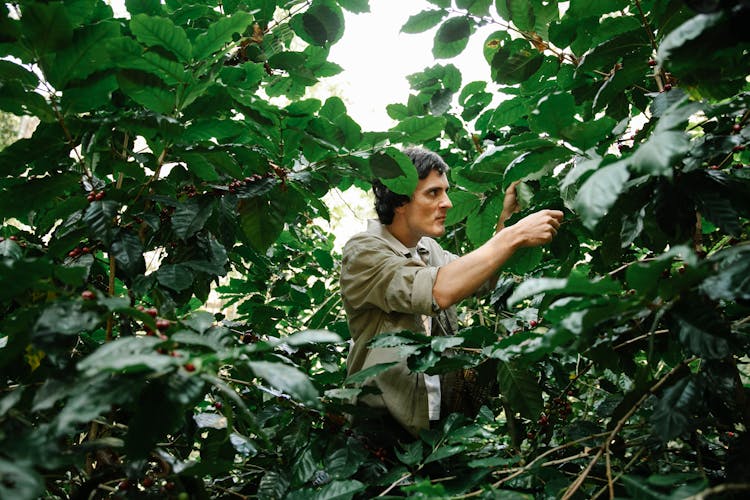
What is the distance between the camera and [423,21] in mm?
1433

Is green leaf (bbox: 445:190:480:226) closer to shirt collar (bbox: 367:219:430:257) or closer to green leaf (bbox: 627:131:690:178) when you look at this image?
shirt collar (bbox: 367:219:430:257)

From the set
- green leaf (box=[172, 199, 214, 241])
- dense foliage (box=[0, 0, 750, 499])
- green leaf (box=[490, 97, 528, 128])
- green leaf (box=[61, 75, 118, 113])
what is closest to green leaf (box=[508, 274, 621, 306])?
dense foliage (box=[0, 0, 750, 499])

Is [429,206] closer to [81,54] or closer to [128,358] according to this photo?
[81,54]

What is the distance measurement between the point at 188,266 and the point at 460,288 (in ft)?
2.66

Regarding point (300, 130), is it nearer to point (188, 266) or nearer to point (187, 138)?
point (187, 138)

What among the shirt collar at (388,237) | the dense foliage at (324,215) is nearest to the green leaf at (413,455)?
the dense foliage at (324,215)

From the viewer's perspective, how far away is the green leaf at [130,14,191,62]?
1007 mm

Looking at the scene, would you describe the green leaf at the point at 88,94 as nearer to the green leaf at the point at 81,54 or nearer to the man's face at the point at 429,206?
the green leaf at the point at 81,54

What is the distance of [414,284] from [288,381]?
38.1 inches

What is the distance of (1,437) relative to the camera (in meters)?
0.62

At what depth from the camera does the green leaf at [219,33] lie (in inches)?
41.4

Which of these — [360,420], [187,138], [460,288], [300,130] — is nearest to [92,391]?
[187,138]

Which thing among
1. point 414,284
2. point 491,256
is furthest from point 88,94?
point 491,256

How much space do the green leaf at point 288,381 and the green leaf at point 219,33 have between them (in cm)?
74
